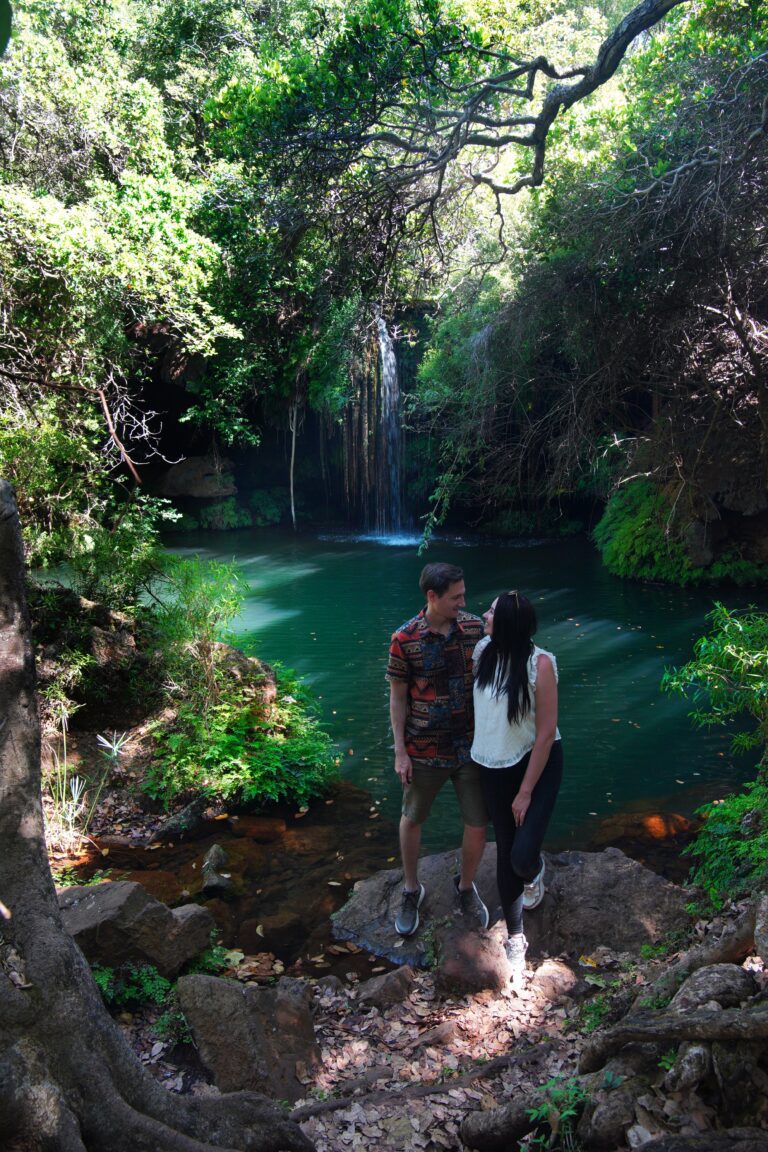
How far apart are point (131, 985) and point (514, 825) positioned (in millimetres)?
1937

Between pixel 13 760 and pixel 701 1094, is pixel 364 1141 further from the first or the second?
pixel 13 760

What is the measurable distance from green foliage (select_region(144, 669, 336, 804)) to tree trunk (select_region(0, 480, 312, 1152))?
3.68 m

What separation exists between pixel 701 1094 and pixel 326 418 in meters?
19.6

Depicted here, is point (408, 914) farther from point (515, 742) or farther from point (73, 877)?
point (73, 877)

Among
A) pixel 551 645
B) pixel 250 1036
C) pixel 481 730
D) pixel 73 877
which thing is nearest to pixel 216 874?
pixel 73 877

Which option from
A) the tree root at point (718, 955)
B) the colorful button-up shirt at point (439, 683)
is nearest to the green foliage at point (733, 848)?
the tree root at point (718, 955)

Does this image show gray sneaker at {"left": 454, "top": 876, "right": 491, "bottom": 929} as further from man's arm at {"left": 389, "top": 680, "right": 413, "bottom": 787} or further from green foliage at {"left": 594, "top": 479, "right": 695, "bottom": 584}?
green foliage at {"left": 594, "top": 479, "right": 695, "bottom": 584}

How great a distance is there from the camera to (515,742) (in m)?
3.77

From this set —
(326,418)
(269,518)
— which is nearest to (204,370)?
(326,418)

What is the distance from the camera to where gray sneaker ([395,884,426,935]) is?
4371 millimetres

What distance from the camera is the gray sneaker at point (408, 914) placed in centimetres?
437

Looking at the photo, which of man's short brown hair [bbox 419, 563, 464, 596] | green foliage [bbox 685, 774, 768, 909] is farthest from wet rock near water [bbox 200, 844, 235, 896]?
green foliage [bbox 685, 774, 768, 909]

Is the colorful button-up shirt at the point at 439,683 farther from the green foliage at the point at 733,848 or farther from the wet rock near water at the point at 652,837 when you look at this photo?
the wet rock near water at the point at 652,837

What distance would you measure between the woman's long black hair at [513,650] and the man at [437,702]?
31 cm
